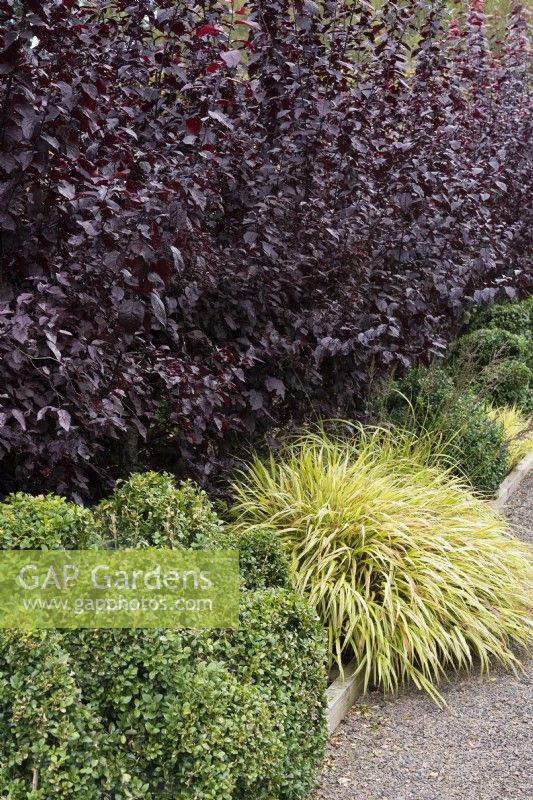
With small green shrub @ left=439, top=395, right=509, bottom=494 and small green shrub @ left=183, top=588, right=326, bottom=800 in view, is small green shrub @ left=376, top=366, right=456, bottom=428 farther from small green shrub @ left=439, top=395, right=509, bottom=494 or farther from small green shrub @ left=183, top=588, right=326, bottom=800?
small green shrub @ left=183, top=588, right=326, bottom=800

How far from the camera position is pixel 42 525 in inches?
96.0

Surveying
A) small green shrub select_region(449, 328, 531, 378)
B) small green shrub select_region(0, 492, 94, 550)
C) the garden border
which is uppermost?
small green shrub select_region(0, 492, 94, 550)

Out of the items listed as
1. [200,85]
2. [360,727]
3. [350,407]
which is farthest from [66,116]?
[350,407]

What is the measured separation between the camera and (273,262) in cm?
426

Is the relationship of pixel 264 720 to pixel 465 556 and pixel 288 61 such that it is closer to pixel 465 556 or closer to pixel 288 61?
pixel 465 556

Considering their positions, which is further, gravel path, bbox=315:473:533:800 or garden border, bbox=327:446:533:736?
garden border, bbox=327:446:533:736

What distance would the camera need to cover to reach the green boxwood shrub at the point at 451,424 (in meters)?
5.40

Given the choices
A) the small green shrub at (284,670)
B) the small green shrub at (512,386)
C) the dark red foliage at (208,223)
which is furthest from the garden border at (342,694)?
the small green shrub at (512,386)

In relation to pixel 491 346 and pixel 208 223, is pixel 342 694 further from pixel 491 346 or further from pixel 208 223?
pixel 491 346

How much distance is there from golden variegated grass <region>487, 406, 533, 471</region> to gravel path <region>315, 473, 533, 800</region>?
2.86 meters

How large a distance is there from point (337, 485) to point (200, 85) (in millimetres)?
1853
